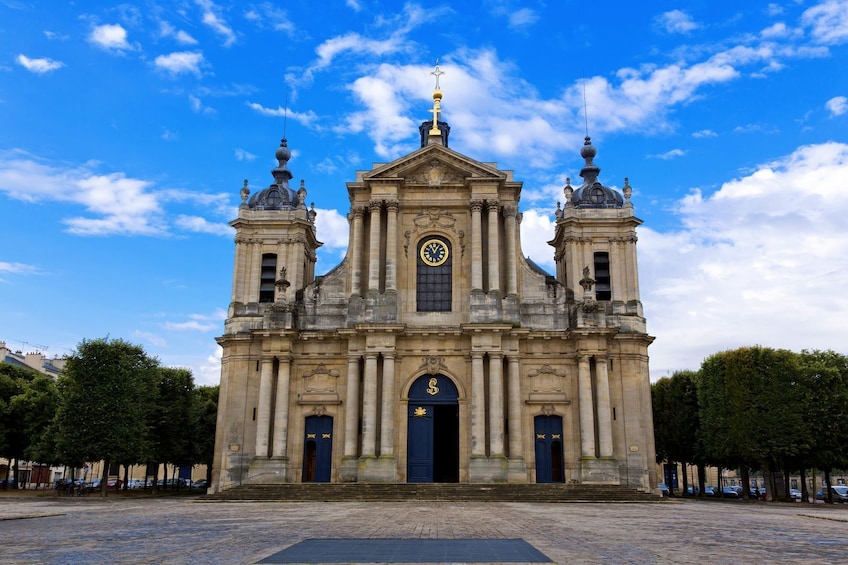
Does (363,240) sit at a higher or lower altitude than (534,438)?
higher

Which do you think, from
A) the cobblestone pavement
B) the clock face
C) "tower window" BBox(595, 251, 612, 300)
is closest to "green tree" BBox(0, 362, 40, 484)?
the cobblestone pavement

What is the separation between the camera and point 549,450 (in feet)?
111

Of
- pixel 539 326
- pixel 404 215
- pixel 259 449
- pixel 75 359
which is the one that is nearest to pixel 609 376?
pixel 539 326

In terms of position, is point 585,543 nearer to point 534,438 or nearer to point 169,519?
point 169,519

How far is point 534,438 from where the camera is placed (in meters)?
33.9

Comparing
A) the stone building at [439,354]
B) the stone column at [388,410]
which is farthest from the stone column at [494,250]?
the stone column at [388,410]

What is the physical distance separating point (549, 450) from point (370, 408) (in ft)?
29.0

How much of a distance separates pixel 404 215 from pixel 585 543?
1020 inches

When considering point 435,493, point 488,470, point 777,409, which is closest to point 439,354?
point 488,470

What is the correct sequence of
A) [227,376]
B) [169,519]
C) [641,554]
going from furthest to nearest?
[227,376] < [169,519] < [641,554]

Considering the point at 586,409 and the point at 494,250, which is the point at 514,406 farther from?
the point at 494,250

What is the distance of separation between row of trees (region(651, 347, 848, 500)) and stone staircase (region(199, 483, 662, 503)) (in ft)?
31.0

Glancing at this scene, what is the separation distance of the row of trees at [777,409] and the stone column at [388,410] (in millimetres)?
18336

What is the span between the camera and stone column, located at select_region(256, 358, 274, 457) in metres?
33.7
